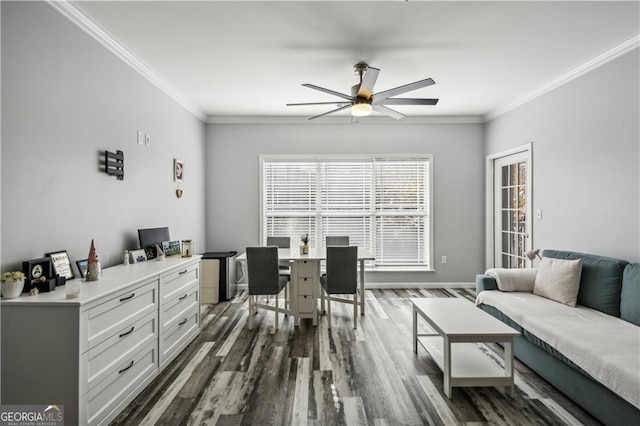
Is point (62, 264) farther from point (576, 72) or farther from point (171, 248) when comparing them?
point (576, 72)

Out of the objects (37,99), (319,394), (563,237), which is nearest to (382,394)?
(319,394)

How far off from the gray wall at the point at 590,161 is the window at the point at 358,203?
5.51 feet

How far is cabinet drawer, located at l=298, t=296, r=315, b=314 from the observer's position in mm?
3705

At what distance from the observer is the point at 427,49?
2971mm

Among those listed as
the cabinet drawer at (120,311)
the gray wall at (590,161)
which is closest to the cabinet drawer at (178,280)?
the cabinet drawer at (120,311)

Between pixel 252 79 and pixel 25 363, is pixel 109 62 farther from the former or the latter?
pixel 25 363

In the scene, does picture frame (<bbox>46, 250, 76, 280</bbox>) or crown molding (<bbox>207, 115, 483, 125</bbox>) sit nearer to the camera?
picture frame (<bbox>46, 250, 76, 280</bbox>)

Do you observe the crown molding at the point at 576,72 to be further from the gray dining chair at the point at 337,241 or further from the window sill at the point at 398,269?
the gray dining chair at the point at 337,241

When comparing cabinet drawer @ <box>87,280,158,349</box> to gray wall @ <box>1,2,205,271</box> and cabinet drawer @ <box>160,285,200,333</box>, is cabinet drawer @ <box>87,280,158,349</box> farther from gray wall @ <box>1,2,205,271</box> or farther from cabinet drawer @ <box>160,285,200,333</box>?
gray wall @ <box>1,2,205,271</box>

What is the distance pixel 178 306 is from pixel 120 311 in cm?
87

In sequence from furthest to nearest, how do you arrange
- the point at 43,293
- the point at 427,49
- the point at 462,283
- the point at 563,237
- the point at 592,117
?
the point at 462,283
the point at 563,237
the point at 592,117
the point at 427,49
the point at 43,293

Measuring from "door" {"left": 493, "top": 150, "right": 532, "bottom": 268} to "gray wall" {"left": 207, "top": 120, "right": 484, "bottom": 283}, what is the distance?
0.89 feet

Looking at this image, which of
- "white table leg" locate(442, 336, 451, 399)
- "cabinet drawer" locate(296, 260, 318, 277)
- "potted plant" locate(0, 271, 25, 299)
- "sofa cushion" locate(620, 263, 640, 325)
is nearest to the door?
"sofa cushion" locate(620, 263, 640, 325)

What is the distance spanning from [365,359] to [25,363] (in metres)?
2.36
